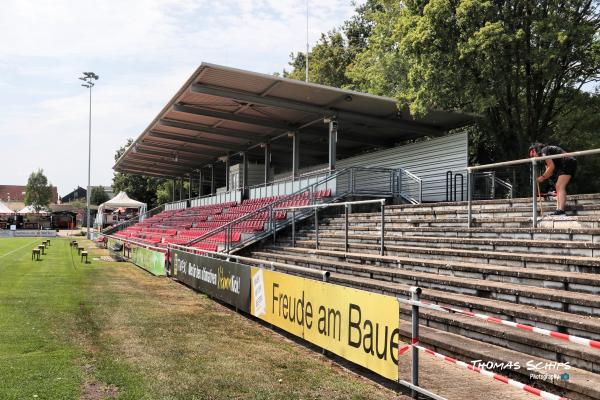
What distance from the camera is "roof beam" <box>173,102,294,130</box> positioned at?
71.1ft

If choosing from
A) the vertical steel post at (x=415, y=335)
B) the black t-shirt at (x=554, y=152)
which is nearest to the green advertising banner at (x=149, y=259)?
the black t-shirt at (x=554, y=152)

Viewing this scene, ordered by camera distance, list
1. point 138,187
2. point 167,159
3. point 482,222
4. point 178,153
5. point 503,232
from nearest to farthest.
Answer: point 503,232 < point 482,222 < point 178,153 < point 167,159 < point 138,187

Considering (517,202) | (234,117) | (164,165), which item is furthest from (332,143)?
(164,165)

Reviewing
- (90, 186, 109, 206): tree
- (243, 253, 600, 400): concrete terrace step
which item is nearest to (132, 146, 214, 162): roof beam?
(243, 253, 600, 400): concrete terrace step

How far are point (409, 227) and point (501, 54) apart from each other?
7.55 meters

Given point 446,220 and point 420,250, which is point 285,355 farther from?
point 446,220

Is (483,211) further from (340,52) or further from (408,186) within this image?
(340,52)

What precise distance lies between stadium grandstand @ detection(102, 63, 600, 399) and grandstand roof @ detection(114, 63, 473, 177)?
0.08 meters

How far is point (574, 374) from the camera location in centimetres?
470

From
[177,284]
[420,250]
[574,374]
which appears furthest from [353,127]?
[574,374]

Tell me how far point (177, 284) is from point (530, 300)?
11104mm

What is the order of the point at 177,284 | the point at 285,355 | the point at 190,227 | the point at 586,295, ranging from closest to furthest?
→ the point at 586,295
the point at 285,355
the point at 177,284
the point at 190,227

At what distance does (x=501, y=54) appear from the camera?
16125 millimetres

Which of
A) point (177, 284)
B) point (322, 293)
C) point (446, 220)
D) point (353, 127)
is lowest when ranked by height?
point (177, 284)
